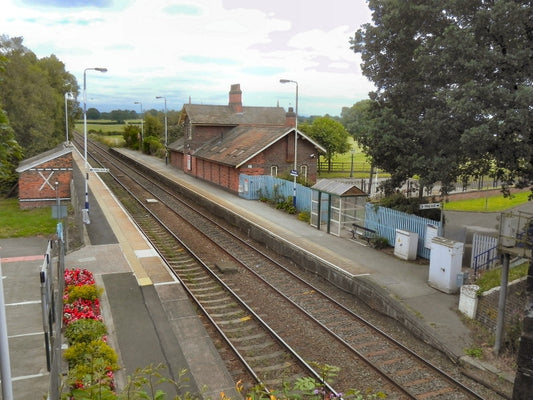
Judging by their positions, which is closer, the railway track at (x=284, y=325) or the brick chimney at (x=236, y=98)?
the railway track at (x=284, y=325)

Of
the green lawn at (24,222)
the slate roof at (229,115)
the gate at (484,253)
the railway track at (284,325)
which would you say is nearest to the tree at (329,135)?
the slate roof at (229,115)

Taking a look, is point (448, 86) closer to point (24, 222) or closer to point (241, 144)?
point (24, 222)

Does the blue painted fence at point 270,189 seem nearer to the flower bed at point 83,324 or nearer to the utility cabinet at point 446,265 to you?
the utility cabinet at point 446,265

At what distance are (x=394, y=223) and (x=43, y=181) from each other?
2224 cm

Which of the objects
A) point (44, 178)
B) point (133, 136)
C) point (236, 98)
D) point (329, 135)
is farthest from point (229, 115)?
point (133, 136)

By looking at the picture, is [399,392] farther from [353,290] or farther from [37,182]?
[37,182]

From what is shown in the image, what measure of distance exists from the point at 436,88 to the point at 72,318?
1343 cm

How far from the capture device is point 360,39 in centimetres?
1845

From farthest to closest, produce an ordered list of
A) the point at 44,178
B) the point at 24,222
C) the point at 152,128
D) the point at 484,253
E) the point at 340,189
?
the point at 152,128 < the point at 44,178 < the point at 24,222 < the point at 340,189 < the point at 484,253

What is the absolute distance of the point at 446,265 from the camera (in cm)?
1432

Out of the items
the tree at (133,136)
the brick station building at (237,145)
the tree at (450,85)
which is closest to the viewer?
the tree at (450,85)

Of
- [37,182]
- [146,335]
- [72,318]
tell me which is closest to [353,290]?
[146,335]

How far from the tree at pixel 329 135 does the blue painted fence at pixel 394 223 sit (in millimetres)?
34302

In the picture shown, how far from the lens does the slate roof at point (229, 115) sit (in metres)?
44.5
